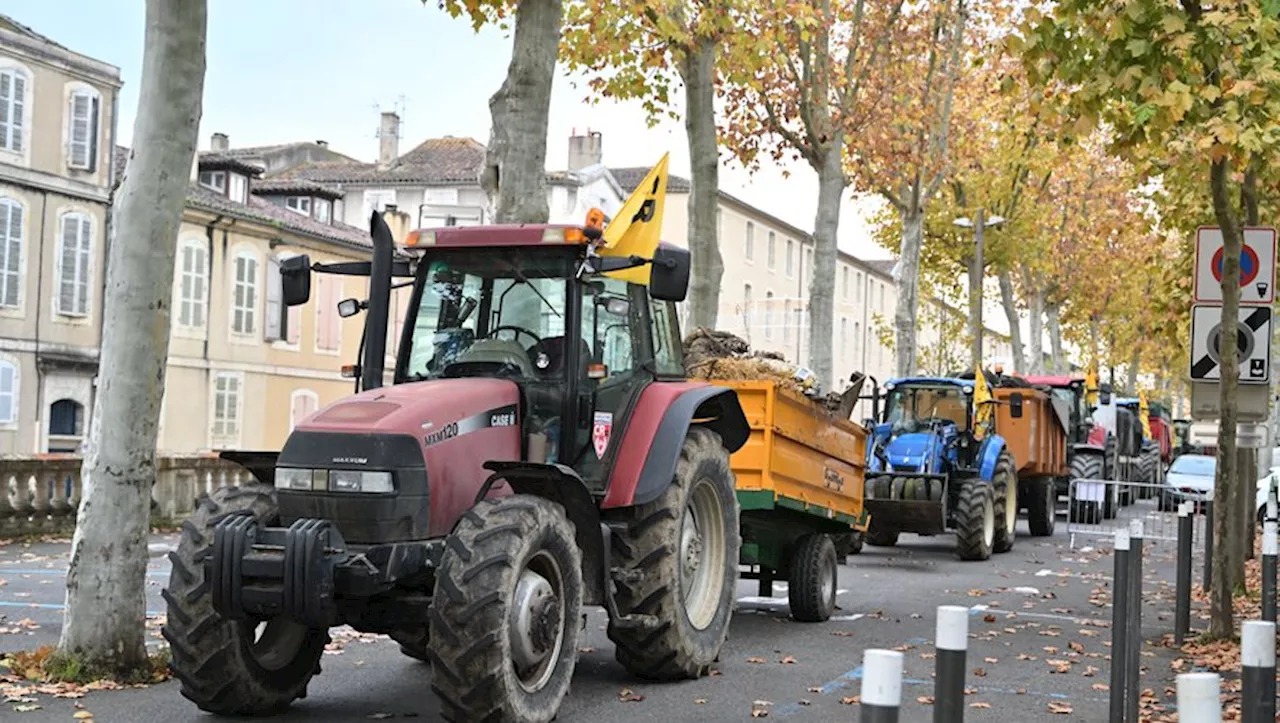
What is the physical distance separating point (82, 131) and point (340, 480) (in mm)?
29932

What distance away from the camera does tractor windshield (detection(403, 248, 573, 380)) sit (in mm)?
9117

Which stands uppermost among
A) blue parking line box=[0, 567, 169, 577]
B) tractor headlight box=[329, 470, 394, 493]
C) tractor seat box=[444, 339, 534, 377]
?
tractor seat box=[444, 339, 534, 377]

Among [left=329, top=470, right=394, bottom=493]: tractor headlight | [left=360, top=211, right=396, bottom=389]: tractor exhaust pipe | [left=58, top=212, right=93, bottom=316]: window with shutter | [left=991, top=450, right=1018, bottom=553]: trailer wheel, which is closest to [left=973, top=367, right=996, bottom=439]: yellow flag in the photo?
[left=991, top=450, right=1018, bottom=553]: trailer wheel

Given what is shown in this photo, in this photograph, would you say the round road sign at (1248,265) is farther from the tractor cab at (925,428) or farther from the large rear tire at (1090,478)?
the large rear tire at (1090,478)

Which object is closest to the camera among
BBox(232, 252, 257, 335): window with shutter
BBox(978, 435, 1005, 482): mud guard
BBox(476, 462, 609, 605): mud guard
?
BBox(476, 462, 609, 605): mud guard

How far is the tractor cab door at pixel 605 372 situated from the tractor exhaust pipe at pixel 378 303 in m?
1.11

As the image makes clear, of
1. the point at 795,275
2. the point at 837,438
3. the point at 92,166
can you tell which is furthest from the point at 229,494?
the point at 795,275

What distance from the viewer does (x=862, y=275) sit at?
7956 cm

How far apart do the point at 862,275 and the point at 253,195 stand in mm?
40183

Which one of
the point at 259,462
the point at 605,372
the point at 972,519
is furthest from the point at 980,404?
the point at 259,462

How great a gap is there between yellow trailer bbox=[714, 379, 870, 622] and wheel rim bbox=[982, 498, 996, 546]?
6.59 m

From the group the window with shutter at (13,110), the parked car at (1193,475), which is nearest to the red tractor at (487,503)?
the parked car at (1193,475)

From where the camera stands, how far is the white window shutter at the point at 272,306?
135 ft

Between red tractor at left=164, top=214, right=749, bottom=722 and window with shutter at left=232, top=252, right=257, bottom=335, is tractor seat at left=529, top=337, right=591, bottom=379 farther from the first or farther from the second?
window with shutter at left=232, top=252, right=257, bottom=335
